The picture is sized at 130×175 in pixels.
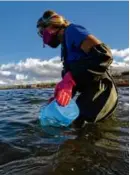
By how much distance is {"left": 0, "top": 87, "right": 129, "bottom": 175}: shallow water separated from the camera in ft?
11.2

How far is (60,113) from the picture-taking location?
4988 millimetres

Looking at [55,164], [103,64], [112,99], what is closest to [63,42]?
[103,64]

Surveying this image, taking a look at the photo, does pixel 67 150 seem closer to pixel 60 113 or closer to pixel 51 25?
pixel 60 113

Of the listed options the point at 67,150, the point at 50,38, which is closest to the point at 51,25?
the point at 50,38

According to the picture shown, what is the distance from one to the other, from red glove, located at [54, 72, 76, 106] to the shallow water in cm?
59

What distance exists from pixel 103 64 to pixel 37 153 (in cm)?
158

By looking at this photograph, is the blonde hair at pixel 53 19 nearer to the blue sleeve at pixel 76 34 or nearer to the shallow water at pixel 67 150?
the blue sleeve at pixel 76 34

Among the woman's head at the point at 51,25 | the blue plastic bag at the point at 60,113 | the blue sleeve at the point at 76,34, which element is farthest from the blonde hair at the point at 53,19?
the blue plastic bag at the point at 60,113

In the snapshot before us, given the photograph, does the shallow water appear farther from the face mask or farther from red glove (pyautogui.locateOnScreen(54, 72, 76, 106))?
the face mask

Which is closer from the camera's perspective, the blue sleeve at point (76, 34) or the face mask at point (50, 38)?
the blue sleeve at point (76, 34)

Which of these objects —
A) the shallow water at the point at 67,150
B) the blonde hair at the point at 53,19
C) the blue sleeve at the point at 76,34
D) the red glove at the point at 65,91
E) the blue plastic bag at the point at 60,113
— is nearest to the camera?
the shallow water at the point at 67,150

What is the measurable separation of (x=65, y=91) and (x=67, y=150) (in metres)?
0.85

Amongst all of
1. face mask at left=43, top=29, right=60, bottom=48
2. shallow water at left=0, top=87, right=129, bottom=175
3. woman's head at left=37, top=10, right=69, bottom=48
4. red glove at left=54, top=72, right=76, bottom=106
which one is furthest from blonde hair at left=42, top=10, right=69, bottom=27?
shallow water at left=0, top=87, right=129, bottom=175

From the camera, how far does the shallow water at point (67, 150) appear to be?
11.2 feet
